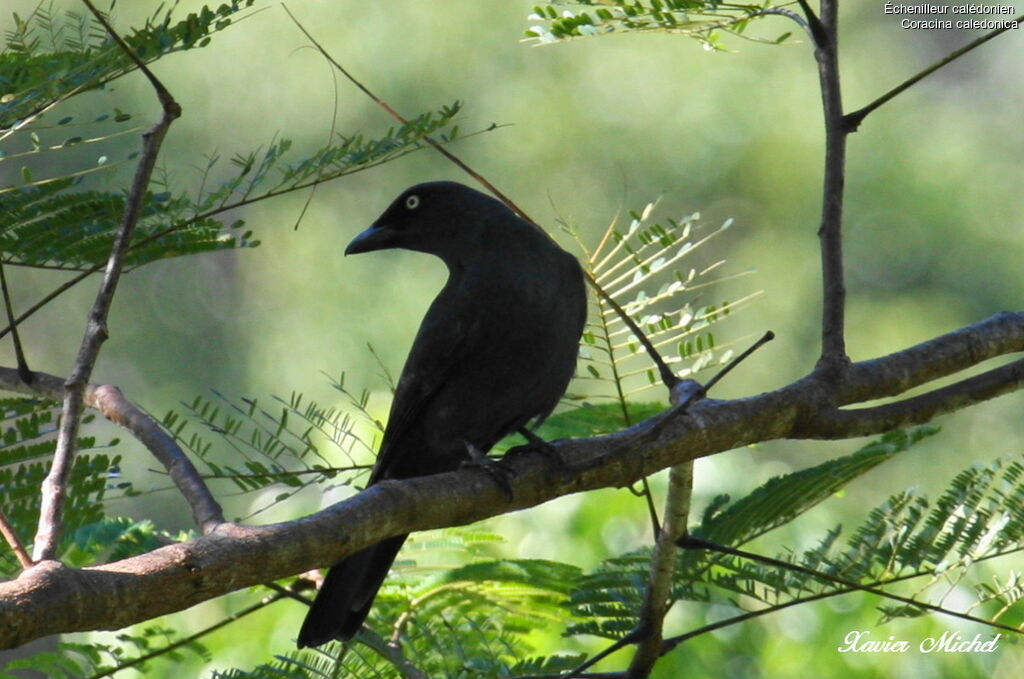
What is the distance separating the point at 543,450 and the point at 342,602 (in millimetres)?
716

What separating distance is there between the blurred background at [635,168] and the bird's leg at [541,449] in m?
7.46

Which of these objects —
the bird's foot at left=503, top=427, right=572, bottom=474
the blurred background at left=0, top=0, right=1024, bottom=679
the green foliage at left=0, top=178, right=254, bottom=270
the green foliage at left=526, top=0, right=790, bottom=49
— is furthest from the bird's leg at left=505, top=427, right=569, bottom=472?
the blurred background at left=0, top=0, right=1024, bottom=679

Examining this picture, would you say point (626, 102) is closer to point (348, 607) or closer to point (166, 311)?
point (166, 311)

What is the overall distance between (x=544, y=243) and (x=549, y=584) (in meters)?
1.21

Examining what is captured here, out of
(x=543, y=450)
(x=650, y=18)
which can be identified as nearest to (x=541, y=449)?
(x=543, y=450)

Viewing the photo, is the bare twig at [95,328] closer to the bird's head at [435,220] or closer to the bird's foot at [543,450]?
the bird's foot at [543,450]

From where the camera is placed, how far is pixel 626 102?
491 inches

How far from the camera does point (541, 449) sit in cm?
328

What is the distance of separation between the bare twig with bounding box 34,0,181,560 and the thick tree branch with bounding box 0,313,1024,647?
0.30 m
